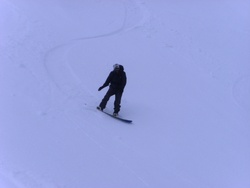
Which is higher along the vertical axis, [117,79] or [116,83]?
[117,79]

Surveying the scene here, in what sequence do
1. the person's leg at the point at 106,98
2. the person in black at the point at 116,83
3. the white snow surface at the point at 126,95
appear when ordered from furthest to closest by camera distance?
the person's leg at the point at 106,98
the person in black at the point at 116,83
the white snow surface at the point at 126,95

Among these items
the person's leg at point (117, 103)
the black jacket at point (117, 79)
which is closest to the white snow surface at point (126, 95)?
the person's leg at point (117, 103)

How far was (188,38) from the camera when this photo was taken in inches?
835

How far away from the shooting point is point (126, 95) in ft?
47.2

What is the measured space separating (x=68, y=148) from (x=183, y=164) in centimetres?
334

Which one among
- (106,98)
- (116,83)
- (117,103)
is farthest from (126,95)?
(116,83)

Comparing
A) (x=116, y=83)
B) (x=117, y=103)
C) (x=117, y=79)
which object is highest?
(x=117, y=79)

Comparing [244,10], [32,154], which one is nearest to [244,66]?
[244,10]

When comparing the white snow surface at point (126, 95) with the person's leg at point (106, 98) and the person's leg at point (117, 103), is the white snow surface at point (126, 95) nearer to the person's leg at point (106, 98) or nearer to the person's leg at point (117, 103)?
the person's leg at point (106, 98)

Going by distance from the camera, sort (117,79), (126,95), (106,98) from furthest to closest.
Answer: (126,95) → (106,98) → (117,79)

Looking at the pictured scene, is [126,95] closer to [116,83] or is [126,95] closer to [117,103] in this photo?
[117,103]

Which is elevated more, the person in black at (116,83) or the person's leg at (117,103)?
the person in black at (116,83)

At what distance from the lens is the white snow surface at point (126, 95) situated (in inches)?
383

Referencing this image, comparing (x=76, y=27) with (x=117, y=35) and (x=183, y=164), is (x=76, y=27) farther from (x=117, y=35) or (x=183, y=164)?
(x=183, y=164)
